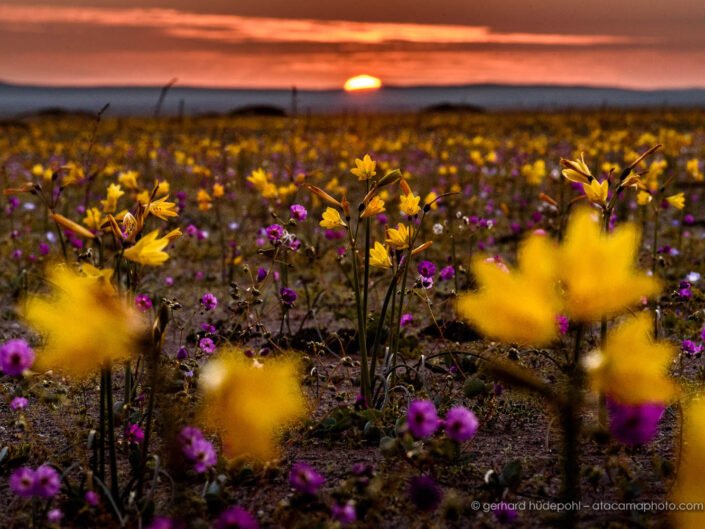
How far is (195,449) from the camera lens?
2180mm

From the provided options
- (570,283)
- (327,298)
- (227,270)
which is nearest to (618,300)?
(570,283)

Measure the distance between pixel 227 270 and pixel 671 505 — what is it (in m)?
5.00

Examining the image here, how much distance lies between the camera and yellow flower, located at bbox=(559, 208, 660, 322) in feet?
4.25

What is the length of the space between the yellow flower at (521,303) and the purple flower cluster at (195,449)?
40.9 inches

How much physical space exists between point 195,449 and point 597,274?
1.35 m

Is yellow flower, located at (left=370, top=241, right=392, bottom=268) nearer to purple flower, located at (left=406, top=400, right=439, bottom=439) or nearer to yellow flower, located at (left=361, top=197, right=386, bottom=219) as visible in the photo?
yellow flower, located at (left=361, top=197, right=386, bottom=219)

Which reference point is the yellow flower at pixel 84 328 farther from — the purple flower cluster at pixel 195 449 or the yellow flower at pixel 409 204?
the yellow flower at pixel 409 204

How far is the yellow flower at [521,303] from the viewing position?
4.43ft

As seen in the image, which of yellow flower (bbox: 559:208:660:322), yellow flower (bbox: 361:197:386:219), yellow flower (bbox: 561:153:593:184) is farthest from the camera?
yellow flower (bbox: 361:197:386:219)

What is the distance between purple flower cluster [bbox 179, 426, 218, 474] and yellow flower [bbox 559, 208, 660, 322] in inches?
46.9

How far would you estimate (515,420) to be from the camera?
10.9 feet

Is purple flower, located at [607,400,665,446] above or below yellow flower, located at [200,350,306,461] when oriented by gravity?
below

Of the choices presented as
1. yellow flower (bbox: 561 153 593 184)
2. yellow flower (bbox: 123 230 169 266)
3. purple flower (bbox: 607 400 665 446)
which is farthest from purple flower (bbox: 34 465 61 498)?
yellow flower (bbox: 561 153 593 184)

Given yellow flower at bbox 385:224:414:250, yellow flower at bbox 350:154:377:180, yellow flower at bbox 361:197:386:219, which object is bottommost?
yellow flower at bbox 385:224:414:250
